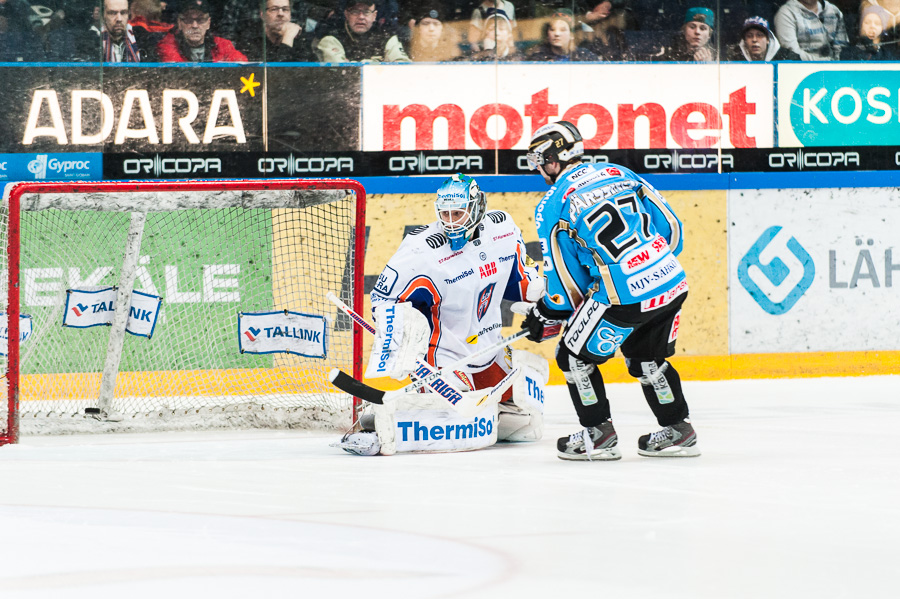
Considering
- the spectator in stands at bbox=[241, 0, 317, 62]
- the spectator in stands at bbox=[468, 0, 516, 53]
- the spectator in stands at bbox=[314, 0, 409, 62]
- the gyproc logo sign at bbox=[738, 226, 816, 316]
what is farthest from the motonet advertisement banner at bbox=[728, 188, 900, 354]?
the spectator in stands at bbox=[241, 0, 317, 62]

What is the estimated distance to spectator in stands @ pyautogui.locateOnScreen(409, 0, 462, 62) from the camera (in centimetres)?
673

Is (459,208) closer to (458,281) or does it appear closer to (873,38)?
(458,281)

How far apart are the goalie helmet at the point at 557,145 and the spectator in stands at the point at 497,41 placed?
9.50 ft

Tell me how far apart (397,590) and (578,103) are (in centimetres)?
489

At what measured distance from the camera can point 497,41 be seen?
22.3ft

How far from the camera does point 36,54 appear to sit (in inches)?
252

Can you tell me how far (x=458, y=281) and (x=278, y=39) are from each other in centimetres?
271

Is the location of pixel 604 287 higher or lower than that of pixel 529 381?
higher

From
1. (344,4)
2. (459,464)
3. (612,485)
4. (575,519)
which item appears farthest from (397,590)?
(344,4)

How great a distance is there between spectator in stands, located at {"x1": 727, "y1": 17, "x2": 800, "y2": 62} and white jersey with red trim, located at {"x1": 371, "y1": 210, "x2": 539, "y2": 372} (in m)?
2.92

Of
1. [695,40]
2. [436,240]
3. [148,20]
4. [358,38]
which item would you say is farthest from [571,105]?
[436,240]

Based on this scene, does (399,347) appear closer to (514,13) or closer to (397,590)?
(397,590)

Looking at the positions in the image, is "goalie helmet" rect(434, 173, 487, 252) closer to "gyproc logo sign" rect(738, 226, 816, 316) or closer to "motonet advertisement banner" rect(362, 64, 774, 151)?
"motonet advertisement banner" rect(362, 64, 774, 151)

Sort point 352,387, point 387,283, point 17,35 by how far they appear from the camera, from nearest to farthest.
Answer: point 352,387, point 387,283, point 17,35
